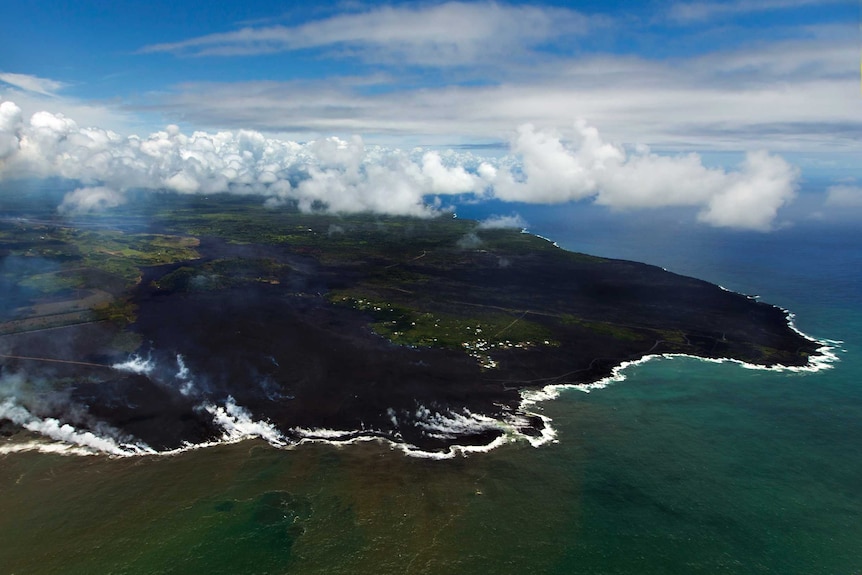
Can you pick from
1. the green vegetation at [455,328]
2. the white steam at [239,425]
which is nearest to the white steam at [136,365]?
the white steam at [239,425]

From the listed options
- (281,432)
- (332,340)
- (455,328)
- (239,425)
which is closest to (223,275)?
(332,340)

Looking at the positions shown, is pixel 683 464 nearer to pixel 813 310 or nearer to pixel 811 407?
pixel 811 407

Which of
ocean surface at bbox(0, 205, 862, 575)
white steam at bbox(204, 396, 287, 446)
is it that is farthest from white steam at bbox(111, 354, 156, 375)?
ocean surface at bbox(0, 205, 862, 575)

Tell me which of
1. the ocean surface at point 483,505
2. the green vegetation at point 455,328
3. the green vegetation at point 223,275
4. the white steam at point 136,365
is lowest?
the ocean surface at point 483,505

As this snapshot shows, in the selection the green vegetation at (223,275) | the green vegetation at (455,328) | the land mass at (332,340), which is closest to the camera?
the land mass at (332,340)

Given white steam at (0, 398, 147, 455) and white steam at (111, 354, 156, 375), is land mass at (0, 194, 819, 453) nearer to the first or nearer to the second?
white steam at (111, 354, 156, 375)

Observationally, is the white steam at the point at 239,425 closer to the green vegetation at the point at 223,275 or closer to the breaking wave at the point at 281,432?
the breaking wave at the point at 281,432

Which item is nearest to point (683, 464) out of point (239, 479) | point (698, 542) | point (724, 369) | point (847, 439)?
point (698, 542)

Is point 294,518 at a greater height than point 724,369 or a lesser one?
lesser
